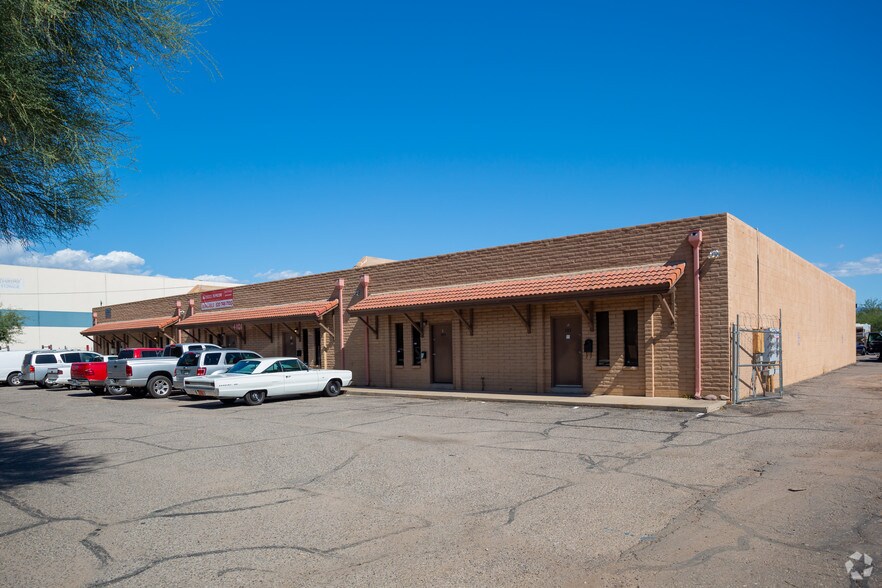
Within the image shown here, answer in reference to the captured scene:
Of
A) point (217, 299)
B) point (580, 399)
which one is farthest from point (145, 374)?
point (580, 399)

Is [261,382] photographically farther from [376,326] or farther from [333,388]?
[376,326]

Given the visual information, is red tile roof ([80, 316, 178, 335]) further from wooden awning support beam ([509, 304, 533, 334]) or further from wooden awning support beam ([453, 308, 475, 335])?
wooden awning support beam ([509, 304, 533, 334])

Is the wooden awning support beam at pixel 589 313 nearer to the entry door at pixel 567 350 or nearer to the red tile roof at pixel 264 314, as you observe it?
the entry door at pixel 567 350

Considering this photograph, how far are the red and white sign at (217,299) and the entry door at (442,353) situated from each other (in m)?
15.6

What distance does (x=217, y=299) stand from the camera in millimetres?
36781

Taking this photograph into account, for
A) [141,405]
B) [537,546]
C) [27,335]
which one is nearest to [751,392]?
[537,546]

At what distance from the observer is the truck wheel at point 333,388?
22.6 meters

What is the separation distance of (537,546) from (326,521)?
2314 millimetres

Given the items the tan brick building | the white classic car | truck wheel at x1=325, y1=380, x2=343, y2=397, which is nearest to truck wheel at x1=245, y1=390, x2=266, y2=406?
the white classic car

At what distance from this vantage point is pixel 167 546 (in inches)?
252

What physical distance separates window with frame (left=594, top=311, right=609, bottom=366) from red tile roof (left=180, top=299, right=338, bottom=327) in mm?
12095

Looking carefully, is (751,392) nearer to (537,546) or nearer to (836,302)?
(537,546)

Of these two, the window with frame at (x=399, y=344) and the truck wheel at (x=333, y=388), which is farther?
the window with frame at (x=399, y=344)

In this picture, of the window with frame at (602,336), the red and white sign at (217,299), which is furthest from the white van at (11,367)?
the window with frame at (602,336)
